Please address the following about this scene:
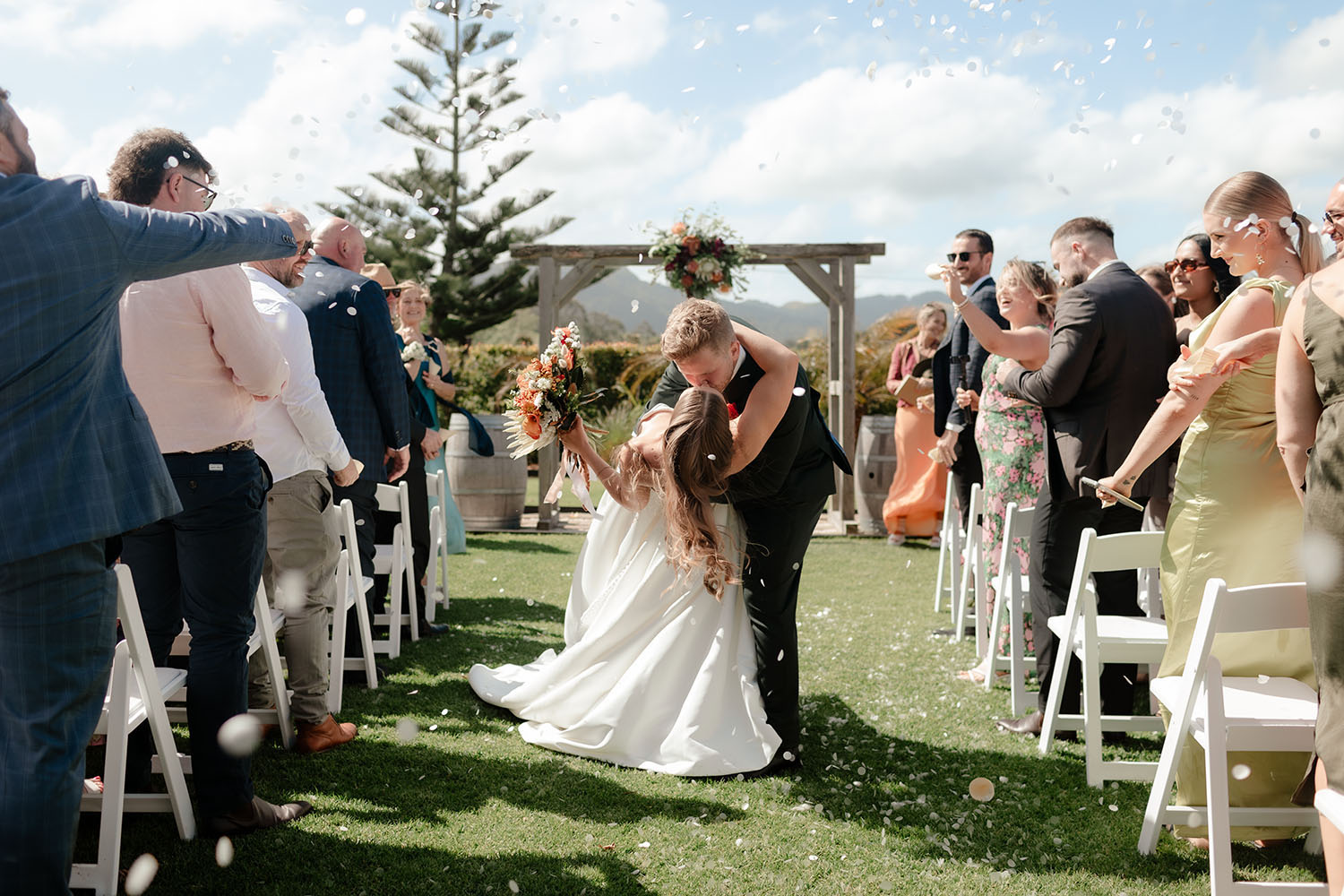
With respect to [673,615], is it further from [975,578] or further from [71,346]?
[71,346]

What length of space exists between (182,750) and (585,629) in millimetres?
1427

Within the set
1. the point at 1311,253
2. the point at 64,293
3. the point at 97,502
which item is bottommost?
the point at 97,502

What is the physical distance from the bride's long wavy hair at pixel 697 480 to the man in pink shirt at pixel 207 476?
47.2 inches

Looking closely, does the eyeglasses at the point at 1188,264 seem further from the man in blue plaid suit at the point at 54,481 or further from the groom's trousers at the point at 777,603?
the man in blue plaid suit at the point at 54,481

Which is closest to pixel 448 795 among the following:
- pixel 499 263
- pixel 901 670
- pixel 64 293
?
pixel 64 293

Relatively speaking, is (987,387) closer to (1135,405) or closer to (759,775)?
(1135,405)

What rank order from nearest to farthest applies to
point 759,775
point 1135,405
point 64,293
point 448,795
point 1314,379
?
point 64,293, point 1314,379, point 448,795, point 759,775, point 1135,405

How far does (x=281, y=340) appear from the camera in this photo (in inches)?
124

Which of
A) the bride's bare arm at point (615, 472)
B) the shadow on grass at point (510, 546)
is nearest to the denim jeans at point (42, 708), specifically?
the bride's bare arm at point (615, 472)

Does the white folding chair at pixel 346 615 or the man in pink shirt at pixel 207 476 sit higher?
the man in pink shirt at pixel 207 476

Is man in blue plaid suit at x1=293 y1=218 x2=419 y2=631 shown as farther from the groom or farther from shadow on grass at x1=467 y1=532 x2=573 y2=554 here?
shadow on grass at x1=467 y1=532 x2=573 y2=554

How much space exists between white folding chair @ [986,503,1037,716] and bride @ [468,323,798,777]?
1.24 meters

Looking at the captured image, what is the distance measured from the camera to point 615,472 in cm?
333

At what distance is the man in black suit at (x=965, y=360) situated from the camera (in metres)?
5.41
